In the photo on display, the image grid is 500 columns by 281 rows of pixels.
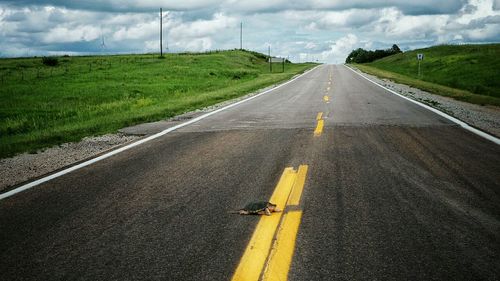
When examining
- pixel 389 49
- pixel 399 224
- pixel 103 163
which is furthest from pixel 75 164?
pixel 389 49

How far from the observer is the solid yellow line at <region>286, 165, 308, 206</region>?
4273mm

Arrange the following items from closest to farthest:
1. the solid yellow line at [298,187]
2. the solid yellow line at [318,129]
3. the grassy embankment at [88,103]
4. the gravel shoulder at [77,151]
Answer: the solid yellow line at [298,187]
the gravel shoulder at [77,151]
the solid yellow line at [318,129]
the grassy embankment at [88,103]

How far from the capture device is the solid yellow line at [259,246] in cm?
285

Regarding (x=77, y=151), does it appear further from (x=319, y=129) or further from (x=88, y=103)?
(x=88, y=103)

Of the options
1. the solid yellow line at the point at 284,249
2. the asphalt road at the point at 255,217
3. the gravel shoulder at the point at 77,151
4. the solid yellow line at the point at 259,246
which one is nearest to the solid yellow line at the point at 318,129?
the asphalt road at the point at 255,217

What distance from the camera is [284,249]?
3.19m

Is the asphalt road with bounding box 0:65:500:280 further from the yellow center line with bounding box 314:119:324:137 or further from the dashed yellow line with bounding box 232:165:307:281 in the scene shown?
the yellow center line with bounding box 314:119:324:137

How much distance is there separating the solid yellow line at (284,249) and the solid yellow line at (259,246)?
56 mm

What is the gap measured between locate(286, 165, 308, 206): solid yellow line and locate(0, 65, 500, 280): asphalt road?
3.8 inches

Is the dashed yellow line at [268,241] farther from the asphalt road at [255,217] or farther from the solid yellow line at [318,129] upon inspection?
the solid yellow line at [318,129]

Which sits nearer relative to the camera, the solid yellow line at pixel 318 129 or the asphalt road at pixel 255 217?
the asphalt road at pixel 255 217

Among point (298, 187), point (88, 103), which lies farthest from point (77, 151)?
point (88, 103)

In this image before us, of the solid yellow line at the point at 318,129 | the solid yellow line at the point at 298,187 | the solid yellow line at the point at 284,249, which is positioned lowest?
the solid yellow line at the point at 284,249

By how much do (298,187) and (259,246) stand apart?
1606 mm
